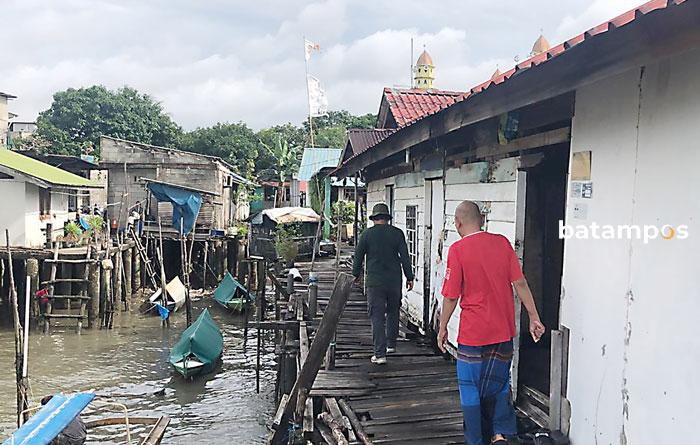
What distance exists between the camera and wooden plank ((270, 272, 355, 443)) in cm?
566

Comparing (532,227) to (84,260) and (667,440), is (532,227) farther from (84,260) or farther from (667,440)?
(84,260)

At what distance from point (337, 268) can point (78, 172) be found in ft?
65.6

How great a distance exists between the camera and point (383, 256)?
7148mm

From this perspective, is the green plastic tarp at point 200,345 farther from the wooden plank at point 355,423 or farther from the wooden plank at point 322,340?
the wooden plank at point 355,423

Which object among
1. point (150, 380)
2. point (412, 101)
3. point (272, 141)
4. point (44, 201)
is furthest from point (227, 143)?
point (412, 101)

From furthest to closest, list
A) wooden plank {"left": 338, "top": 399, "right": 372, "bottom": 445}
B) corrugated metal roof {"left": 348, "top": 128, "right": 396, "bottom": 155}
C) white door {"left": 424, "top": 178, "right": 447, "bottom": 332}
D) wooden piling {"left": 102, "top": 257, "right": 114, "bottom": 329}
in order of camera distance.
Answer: wooden piling {"left": 102, "top": 257, "right": 114, "bottom": 329} → corrugated metal roof {"left": 348, "top": 128, "right": 396, "bottom": 155} → white door {"left": 424, "top": 178, "right": 447, "bottom": 332} → wooden plank {"left": 338, "top": 399, "right": 372, "bottom": 445}

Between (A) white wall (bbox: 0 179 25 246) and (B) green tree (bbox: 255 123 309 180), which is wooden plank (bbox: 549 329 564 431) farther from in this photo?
(B) green tree (bbox: 255 123 309 180)

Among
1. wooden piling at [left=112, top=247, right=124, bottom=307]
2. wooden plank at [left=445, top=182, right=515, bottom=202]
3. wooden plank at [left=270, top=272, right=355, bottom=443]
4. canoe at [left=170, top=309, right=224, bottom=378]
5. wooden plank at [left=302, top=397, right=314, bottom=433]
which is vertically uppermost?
wooden plank at [left=445, top=182, right=515, bottom=202]

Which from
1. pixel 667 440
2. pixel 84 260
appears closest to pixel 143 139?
pixel 84 260

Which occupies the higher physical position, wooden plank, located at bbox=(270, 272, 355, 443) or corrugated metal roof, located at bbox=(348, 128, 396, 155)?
corrugated metal roof, located at bbox=(348, 128, 396, 155)

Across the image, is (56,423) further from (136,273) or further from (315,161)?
(315,161)

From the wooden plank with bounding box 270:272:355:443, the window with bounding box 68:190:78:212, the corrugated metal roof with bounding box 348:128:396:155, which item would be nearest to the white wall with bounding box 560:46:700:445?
the wooden plank with bounding box 270:272:355:443

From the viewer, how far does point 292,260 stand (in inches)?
792

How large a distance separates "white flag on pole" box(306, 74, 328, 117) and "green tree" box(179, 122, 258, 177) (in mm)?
25216
